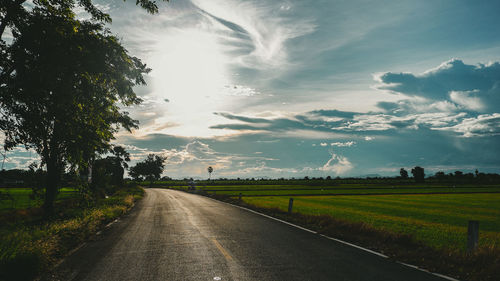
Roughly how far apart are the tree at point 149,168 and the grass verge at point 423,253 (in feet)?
447

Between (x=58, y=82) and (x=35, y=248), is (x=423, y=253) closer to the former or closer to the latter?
(x=35, y=248)

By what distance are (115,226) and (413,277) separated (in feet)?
39.8

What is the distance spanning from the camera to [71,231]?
9.77m

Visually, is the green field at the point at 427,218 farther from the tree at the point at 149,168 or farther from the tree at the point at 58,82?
the tree at the point at 149,168

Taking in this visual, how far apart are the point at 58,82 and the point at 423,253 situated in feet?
42.6

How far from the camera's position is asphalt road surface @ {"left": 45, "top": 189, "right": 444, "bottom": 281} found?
18.8 feet

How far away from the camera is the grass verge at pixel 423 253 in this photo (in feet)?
19.9

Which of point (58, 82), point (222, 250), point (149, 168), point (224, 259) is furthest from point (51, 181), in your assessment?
point (149, 168)

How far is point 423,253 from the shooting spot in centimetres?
754

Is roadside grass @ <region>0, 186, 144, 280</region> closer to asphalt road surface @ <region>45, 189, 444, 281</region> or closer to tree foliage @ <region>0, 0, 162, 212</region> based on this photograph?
asphalt road surface @ <region>45, 189, 444, 281</region>

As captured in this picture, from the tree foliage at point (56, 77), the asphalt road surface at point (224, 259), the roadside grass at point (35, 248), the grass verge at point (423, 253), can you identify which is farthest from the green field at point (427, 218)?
the tree foliage at point (56, 77)

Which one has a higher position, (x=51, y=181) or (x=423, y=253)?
(x=51, y=181)

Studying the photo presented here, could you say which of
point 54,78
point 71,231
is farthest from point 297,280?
point 54,78

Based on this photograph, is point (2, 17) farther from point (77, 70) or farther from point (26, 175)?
point (26, 175)
